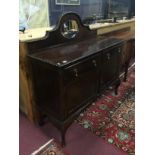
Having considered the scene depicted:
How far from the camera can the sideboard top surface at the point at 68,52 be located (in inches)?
52.5

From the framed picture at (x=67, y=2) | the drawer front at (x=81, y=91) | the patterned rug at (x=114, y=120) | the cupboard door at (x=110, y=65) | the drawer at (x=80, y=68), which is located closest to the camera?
the drawer at (x=80, y=68)

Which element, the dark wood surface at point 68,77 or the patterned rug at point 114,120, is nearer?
the dark wood surface at point 68,77

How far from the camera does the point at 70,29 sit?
1.78 meters

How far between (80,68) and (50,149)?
2.65 feet

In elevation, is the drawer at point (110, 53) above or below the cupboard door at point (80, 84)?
above

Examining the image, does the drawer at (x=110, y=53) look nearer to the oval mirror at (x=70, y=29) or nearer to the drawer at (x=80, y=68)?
the drawer at (x=80, y=68)

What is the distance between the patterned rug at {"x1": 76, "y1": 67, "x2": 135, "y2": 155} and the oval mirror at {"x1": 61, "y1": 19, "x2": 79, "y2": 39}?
95cm

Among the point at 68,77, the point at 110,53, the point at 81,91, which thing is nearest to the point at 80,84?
the point at 81,91

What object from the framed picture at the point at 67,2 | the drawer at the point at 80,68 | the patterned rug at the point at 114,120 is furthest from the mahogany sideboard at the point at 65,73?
the framed picture at the point at 67,2

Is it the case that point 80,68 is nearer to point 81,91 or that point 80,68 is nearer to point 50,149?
point 81,91

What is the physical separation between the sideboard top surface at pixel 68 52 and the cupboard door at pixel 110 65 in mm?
93
